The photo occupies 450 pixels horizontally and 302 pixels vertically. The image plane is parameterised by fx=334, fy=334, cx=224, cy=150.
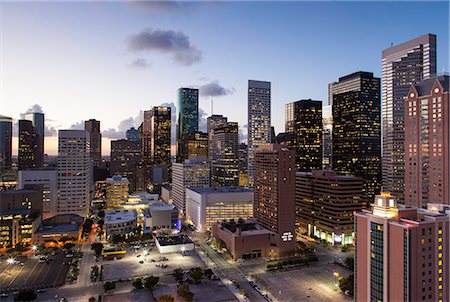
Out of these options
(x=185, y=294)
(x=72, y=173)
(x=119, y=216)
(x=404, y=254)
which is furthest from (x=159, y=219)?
(x=404, y=254)

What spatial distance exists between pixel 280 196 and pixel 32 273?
2500 inches

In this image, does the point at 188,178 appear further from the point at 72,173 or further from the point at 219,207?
the point at 72,173

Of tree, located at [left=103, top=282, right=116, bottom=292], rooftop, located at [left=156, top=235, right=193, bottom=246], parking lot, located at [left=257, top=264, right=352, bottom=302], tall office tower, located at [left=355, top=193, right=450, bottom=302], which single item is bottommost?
parking lot, located at [left=257, top=264, right=352, bottom=302]

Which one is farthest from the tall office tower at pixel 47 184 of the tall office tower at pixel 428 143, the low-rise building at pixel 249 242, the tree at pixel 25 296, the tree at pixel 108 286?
the tall office tower at pixel 428 143

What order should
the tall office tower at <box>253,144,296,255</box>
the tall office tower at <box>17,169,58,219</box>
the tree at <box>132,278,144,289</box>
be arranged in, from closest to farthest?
the tree at <box>132,278,144,289</box>, the tall office tower at <box>253,144,296,255</box>, the tall office tower at <box>17,169,58,219</box>

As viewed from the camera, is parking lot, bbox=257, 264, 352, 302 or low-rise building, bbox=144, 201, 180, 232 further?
low-rise building, bbox=144, 201, 180, 232

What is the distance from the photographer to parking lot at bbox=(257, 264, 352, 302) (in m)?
63.1

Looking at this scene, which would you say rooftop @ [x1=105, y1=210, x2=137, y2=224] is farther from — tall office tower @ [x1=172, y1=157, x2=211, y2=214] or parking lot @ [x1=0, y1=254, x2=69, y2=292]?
tall office tower @ [x1=172, y1=157, x2=211, y2=214]

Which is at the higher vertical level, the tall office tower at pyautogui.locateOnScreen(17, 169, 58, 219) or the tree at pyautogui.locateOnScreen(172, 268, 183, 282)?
the tall office tower at pyautogui.locateOnScreen(17, 169, 58, 219)

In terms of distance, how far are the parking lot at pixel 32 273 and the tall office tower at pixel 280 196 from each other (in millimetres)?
53996

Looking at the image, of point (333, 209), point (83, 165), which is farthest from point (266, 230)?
point (83, 165)

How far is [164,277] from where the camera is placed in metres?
73.6

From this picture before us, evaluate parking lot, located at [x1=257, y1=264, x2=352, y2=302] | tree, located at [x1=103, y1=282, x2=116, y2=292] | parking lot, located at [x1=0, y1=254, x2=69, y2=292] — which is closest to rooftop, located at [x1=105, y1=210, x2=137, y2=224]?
parking lot, located at [x1=0, y1=254, x2=69, y2=292]

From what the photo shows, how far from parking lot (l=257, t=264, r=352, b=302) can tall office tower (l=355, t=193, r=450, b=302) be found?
13192 mm
